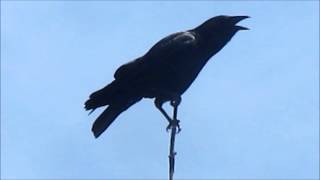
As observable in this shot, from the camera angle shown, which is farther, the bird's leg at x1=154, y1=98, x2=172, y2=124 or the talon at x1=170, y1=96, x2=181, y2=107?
the bird's leg at x1=154, y1=98, x2=172, y2=124

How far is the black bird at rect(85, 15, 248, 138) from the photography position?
9.27 meters

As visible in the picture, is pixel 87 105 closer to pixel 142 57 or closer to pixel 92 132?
pixel 92 132

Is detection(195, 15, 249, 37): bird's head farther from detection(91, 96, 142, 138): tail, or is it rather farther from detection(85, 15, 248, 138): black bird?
detection(91, 96, 142, 138): tail

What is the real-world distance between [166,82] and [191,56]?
445mm

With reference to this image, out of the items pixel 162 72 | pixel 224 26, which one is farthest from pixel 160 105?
pixel 224 26

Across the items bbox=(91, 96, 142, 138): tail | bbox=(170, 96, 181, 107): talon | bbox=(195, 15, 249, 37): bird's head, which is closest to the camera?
bbox=(170, 96, 181, 107): talon

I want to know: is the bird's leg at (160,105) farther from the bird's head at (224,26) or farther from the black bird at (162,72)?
the bird's head at (224,26)

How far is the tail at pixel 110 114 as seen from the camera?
30.4 feet

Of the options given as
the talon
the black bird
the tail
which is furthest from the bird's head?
the tail

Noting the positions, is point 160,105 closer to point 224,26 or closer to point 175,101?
point 175,101

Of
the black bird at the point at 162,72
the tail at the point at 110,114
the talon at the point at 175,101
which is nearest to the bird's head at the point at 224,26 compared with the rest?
the black bird at the point at 162,72

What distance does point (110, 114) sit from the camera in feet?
30.8

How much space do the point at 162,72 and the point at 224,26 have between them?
894 millimetres

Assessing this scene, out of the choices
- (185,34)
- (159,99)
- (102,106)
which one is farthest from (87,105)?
(185,34)
